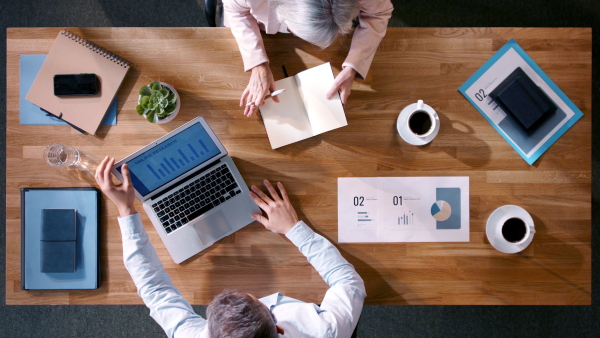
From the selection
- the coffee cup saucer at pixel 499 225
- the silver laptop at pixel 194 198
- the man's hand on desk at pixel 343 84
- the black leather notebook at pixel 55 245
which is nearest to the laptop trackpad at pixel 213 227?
the silver laptop at pixel 194 198

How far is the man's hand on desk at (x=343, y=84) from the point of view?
119 centimetres

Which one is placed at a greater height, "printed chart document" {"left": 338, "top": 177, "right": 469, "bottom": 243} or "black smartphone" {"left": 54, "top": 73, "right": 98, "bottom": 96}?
"black smartphone" {"left": 54, "top": 73, "right": 98, "bottom": 96}

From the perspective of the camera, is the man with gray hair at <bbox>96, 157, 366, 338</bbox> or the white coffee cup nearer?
the man with gray hair at <bbox>96, 157, 366, 338</bbox>

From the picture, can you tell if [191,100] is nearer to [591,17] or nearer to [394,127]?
[394,127]

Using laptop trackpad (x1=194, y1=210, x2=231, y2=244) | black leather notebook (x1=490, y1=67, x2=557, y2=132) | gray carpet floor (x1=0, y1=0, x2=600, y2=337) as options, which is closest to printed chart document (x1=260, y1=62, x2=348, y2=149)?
laptop trackpad (x1=194, y1=210, x2=231, y2=244)

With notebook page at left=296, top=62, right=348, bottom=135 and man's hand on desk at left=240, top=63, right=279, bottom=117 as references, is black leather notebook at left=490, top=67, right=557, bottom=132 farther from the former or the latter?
man's hand on desk at left=240, top=63, right=279, bottom=117

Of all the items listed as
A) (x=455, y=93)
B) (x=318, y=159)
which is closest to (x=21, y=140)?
(x=318, y=159)

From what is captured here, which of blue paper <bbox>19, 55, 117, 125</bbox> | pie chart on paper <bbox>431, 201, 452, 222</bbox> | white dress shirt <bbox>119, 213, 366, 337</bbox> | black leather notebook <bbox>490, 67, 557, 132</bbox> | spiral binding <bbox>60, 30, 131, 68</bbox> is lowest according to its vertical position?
white dress shirt <bbox>119, 213, 366, 337</bbox>

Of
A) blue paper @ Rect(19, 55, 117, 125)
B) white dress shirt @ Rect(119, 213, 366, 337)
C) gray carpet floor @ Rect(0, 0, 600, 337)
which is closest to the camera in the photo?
white dress shirt @ Rect(119, 213, 366, 337)

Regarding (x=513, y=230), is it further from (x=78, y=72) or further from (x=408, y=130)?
(x=78, y=72)

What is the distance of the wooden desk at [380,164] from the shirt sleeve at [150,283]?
0.26 feet

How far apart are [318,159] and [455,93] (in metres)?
0.45

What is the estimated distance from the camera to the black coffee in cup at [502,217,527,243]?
1.25 metres

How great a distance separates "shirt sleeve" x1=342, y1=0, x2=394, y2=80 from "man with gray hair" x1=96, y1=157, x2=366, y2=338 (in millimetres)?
442
